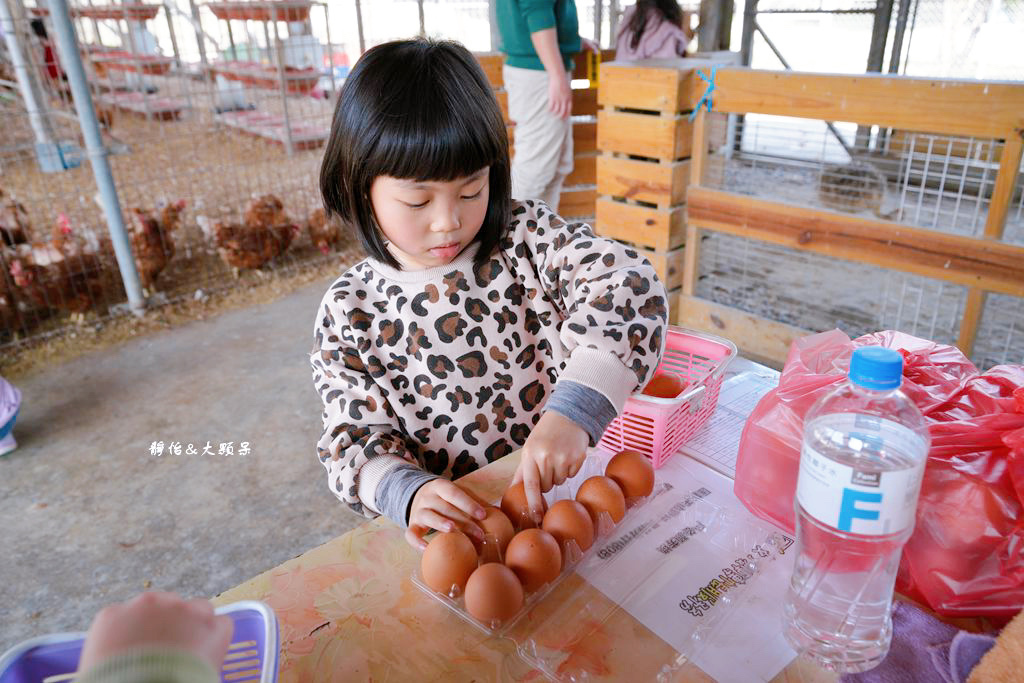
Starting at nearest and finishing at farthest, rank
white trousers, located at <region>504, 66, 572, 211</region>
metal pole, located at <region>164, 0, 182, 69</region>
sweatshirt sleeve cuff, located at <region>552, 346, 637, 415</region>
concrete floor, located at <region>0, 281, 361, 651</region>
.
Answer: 1. sweatshirt sleeve cuff, located at <region>552, 346, 637, 415</region>
2. concrete floor, located at <region>0, 281, 361, 651</region>
3. white trousers, located at <region>504, 66, 572, 211</region>
4. metal pole, located at <region>164, 0, 182, 69</region>

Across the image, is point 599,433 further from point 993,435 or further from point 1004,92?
point 1004,92

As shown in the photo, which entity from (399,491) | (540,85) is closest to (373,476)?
(399,491)

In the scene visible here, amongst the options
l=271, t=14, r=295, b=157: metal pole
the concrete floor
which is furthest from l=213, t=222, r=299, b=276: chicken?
l=271, t=14, r=295, b=157: metal pole

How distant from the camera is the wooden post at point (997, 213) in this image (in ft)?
7.40

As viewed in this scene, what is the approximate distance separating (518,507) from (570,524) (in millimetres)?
82

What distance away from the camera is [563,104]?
3611mm

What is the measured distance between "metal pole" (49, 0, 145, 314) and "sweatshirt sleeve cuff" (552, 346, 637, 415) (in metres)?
3.54

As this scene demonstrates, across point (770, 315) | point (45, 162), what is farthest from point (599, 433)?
point (45, 162)

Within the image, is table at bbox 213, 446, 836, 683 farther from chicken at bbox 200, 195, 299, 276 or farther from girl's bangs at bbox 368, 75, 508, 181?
chicken at bbox 200, 195, 299, 276

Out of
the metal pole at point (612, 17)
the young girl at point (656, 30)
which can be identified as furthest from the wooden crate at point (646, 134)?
the metal pole at point (612, 17)

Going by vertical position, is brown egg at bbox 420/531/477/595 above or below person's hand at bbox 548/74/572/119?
below

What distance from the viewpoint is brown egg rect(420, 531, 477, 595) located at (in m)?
0.85

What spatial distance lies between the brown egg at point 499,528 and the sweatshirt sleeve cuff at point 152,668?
43 cm

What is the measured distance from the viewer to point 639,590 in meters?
0.86
